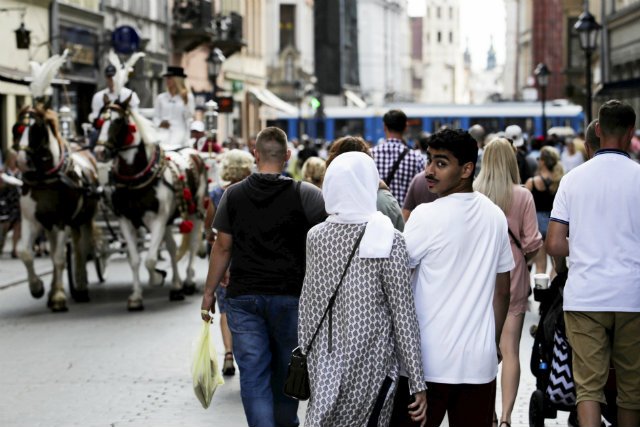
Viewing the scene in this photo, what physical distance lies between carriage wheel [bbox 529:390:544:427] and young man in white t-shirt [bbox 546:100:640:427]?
774 mm

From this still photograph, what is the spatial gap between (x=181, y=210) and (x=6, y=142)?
52.4 ft

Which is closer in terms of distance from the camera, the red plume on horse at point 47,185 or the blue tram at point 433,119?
the red plume on horse at point 47,185

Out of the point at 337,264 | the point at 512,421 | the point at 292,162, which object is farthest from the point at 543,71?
the point at 337,264

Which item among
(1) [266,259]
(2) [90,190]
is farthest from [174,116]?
(1) [266,259]

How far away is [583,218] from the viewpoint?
7824mm

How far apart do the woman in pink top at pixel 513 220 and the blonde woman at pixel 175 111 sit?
10.9 meters

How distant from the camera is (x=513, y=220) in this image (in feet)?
31.7

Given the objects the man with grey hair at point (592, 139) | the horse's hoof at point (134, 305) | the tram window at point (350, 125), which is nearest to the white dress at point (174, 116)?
the horse's hoof at point (134, 305)

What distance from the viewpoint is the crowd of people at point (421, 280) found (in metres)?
6.63

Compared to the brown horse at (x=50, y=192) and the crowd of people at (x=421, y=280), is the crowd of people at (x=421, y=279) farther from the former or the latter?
the brown horse at (x=50, y=192)

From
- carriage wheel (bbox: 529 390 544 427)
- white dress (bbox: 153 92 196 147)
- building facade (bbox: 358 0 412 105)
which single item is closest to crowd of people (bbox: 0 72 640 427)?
carriage wheel (bbox: 529 390 544 427)

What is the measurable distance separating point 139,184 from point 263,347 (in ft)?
29.5

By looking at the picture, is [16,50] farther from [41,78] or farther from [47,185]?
[47,185]

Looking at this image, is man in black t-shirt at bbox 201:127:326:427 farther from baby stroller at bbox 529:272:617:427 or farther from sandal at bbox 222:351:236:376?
sandal at bbox 222:351:236:376
